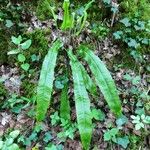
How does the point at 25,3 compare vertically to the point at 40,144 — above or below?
above

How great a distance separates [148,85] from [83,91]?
3.73ft

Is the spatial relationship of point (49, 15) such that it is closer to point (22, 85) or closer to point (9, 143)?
point (22, 85)

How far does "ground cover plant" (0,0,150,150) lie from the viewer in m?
3.14

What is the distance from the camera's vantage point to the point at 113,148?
11.1 feet

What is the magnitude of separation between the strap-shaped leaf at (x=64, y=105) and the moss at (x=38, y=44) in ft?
2.19

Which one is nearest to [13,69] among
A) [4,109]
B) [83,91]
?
[4,109]

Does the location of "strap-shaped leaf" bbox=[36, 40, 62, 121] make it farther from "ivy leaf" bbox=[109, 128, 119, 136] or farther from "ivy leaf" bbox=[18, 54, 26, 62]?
"ivy leaf" bbox=[109, 128, 119, 136]

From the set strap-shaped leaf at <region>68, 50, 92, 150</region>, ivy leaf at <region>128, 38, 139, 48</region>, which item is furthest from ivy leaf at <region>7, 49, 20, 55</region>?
ivy leaf at <region>128, 38, 139, 48</region>

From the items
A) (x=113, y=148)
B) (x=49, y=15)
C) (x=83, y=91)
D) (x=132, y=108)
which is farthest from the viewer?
(x=49, y=15)

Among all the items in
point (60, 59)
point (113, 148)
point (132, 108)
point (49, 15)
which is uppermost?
point (49, 15)

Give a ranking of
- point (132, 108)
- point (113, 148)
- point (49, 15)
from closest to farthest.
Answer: point (113, 148), point (132, 108), point (49, 15)

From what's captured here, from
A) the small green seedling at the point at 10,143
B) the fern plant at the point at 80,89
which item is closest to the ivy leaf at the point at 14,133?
the small green seedling at the point at 10,143

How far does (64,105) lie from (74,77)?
0.39m

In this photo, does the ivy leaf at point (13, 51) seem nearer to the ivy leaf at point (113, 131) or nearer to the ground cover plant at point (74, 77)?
the ground cover plant at point (74, 77)
